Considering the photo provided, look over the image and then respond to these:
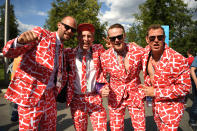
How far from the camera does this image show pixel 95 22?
43.1 ft

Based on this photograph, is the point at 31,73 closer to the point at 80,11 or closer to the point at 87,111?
the point at 87,111

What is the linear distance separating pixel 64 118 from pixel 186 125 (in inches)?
133

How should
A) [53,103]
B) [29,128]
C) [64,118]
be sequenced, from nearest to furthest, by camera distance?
1. [29,128]
2. [53,103]
3. [64,118]

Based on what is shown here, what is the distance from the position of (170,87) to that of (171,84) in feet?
0.18

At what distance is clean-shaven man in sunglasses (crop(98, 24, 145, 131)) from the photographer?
7.22 ft

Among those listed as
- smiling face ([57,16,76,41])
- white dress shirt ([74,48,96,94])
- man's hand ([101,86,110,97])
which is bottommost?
man's hand ([101,86,110,97])

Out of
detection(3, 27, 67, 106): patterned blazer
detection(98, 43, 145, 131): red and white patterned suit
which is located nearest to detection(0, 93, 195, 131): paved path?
detection(98, 43, 145, 131): red and white patterned suit

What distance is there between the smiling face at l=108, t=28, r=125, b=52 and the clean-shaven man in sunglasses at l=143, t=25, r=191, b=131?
394 mm

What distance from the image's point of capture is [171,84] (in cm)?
197

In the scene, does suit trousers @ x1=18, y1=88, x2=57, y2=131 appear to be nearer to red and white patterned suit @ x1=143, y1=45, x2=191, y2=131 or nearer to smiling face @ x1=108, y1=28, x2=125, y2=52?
smiling face @ x1=108, y1=28, x2=125, y2=52

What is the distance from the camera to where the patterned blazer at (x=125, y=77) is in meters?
2.19

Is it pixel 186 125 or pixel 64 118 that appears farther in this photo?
pixel 64 118

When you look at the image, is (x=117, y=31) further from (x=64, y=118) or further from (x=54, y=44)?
(x=64, y=118)

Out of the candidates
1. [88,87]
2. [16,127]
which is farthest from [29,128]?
[16,127]
